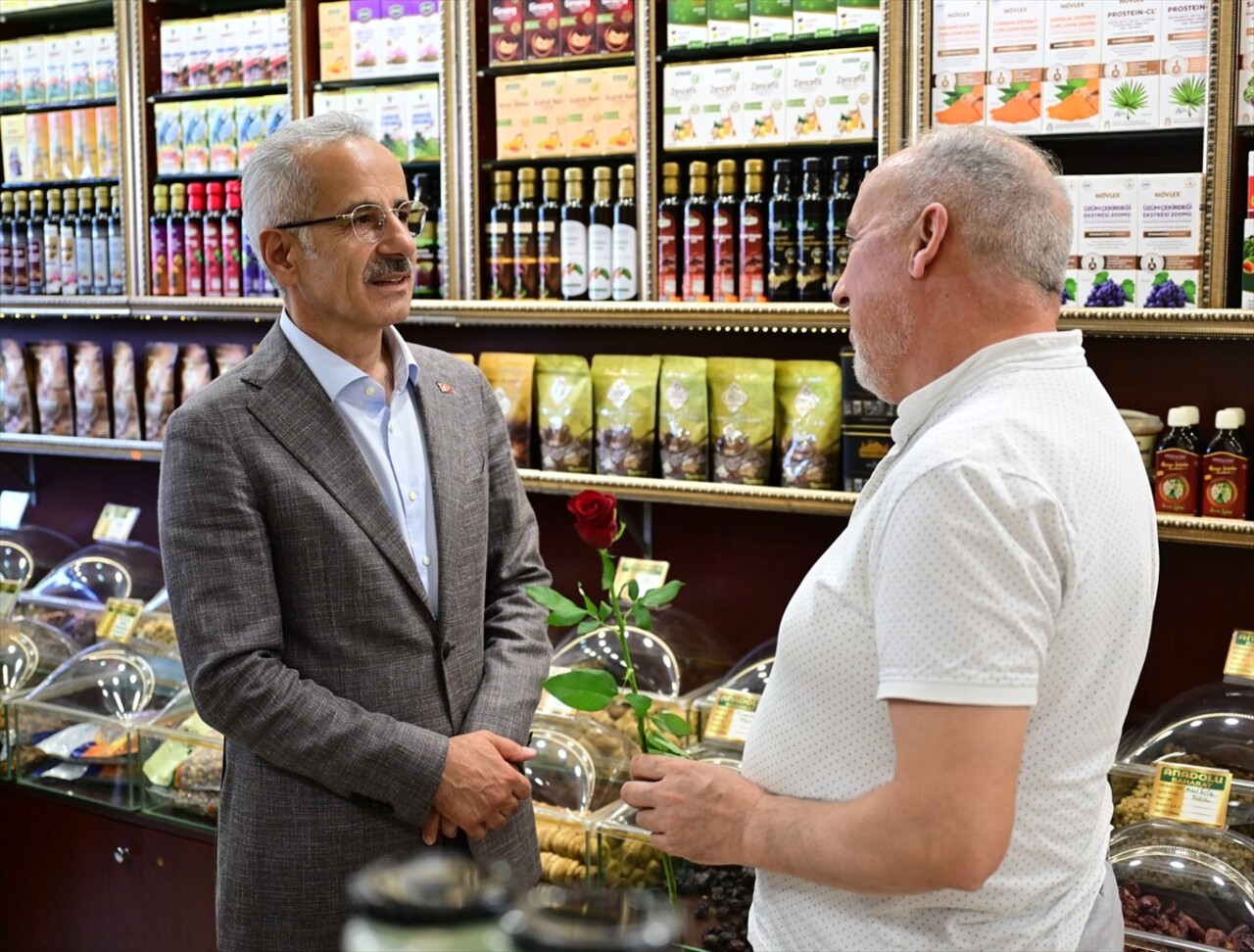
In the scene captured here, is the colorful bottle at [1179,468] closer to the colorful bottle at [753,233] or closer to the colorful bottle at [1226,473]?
the colorful bottle at [1226,473]

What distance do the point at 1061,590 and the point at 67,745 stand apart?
8.58 feet

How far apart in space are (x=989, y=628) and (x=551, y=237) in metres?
2.23

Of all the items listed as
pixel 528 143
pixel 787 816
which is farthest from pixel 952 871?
pixel 528 143

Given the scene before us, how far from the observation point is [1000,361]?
1277mm

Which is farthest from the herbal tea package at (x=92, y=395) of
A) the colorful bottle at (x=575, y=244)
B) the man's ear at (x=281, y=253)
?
the man's ear at (x=281, y=253)

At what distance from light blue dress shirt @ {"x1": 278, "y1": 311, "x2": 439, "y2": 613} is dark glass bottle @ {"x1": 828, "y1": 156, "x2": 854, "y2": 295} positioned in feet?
3.83

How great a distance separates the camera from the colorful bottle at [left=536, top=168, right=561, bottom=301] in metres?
3.19

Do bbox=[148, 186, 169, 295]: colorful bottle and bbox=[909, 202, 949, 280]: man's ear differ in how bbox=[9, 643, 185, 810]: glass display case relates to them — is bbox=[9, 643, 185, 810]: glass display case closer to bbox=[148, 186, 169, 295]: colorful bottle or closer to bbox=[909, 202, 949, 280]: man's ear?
bbox=[148, 186, 169, 295]: colorful bottle

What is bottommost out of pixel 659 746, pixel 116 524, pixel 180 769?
pixel 180 769

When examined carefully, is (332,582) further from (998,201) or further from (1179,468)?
(1179,468)

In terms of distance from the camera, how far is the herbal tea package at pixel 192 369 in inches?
153


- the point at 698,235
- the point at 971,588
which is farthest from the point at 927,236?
the point at 698,235

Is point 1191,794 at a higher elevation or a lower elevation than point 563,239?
lower

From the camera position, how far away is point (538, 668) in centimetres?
216
